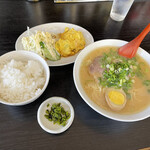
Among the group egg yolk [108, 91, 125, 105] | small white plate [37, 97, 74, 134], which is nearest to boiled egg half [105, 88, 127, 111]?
egg yolk [108, 91, 125, 105]

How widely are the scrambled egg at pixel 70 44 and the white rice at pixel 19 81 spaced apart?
372mm

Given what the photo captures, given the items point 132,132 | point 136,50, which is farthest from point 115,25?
point 132,132

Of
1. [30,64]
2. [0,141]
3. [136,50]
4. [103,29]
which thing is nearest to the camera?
[0,141]

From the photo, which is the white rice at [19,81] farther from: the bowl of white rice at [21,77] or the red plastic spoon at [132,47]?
the red plastic spoon at [132,47]

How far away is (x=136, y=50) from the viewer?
1.40 metres

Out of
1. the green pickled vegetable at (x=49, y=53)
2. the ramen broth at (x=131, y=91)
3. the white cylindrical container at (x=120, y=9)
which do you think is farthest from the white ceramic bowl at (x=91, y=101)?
the white cylindrical container at (x=120, y=9)

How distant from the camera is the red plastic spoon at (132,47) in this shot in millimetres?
1358

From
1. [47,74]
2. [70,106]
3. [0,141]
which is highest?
[47,74]

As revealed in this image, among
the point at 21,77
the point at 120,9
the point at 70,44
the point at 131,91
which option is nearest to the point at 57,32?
the point at 70,44

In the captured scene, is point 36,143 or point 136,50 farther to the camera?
point 136,50

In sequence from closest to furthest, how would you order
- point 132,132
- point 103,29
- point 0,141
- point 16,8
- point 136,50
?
point 0,141 < point 132,132 < point 136,50 < point 103,29 < point 16,8

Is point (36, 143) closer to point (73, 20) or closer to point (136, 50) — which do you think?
point (136, 50)

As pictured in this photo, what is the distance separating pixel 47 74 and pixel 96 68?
48cm

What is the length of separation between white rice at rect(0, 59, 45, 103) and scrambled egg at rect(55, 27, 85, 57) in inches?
14.6
